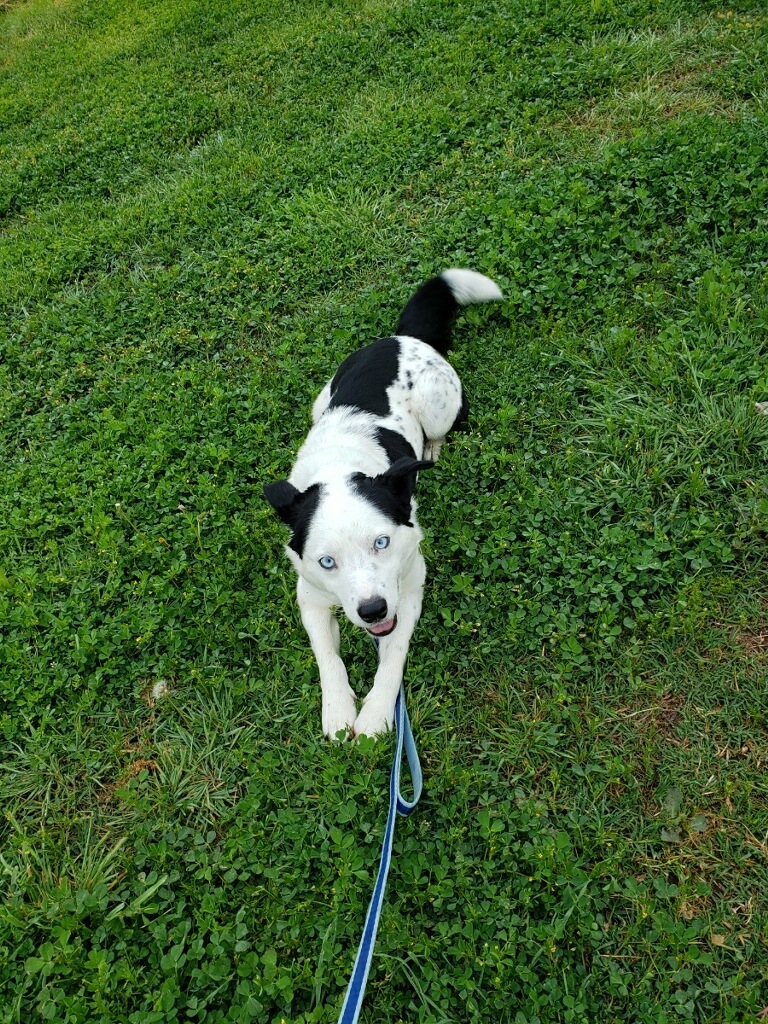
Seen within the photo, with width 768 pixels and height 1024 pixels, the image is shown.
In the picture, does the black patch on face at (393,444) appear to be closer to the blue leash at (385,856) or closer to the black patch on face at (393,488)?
the black patch on face at (393,488)

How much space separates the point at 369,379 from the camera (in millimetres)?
4262

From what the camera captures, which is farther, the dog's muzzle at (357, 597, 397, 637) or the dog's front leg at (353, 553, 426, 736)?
the dog's front leg at (353, 553, 426, 736)

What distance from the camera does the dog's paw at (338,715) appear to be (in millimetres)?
3215

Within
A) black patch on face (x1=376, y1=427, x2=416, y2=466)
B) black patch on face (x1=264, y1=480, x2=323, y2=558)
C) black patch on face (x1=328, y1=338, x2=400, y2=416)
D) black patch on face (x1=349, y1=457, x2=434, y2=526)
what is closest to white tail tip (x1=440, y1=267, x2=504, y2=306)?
black patch on face (x1=328, y1=338, x2=400, y2=416)

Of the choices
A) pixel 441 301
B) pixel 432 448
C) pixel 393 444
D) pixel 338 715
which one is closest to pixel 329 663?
pixel 338 715

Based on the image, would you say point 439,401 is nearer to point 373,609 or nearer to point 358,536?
point 358,536

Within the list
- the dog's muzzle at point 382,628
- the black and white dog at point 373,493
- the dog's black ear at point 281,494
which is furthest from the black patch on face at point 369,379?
the dog's muzzle at point 382,628

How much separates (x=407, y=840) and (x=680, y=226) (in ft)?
15.1

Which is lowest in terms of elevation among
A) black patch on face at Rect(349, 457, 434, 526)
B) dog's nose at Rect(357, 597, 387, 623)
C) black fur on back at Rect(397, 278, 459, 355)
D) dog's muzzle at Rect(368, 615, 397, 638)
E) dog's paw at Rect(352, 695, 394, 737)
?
dog's paw at Rect(352, 695, 394, 737)

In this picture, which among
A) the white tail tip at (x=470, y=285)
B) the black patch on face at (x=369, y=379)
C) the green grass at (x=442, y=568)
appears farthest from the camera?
the white tail tip at (x=470, y=285)

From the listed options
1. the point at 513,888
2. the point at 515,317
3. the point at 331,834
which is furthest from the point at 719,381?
the point at 331,834

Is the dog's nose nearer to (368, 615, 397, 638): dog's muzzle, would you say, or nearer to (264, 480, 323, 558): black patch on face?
(368, 615, 397, 638): dog's muzzle

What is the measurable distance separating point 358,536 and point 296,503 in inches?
16.7

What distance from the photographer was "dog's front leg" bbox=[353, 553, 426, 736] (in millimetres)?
3166
